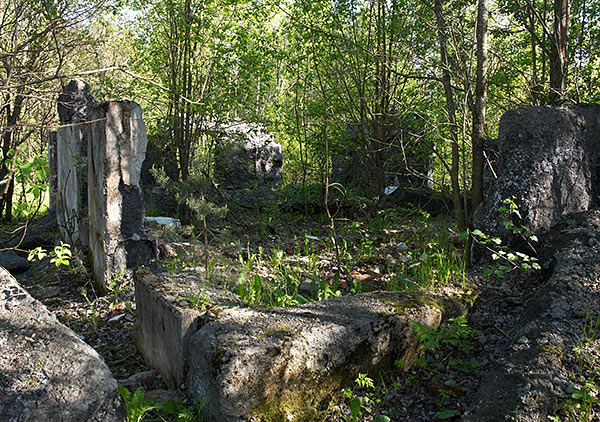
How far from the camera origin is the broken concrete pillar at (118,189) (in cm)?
419

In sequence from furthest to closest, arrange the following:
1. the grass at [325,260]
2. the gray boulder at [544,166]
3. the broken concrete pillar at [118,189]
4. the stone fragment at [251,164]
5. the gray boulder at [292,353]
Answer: the stone fragment at [251,164]
the broken concrete pillar at [118,189]
the gray boulder at [544,166]
the grass at [325,260]
the gray boulder at [292,353]

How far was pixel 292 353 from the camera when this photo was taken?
97.7 inches

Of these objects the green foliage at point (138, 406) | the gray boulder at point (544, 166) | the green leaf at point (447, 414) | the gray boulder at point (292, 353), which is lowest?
the green leaf at point (447, 414)

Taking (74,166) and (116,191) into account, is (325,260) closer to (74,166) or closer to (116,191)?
(116,191)

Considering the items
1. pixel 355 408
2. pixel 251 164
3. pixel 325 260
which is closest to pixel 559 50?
pixel 325 260

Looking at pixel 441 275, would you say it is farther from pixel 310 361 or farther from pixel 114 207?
pixel 114 207

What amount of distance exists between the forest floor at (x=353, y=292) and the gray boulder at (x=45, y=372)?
589 mm

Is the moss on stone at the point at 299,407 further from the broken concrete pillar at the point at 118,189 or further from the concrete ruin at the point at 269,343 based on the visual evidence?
the broken concrete pillar at the point at 118,189

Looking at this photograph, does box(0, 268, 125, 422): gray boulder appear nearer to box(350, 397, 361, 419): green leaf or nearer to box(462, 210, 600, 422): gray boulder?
box(350, 397, 361, 419): green leaf

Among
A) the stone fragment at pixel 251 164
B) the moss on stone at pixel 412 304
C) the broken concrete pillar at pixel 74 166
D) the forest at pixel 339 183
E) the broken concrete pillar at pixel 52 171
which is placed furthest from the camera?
the stone fragment at pixel 251 164

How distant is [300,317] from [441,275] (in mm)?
1439

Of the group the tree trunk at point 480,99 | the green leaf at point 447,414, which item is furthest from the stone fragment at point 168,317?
the tree trunk at point 480,99

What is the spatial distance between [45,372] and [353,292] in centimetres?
234

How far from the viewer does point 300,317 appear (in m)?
2.78
